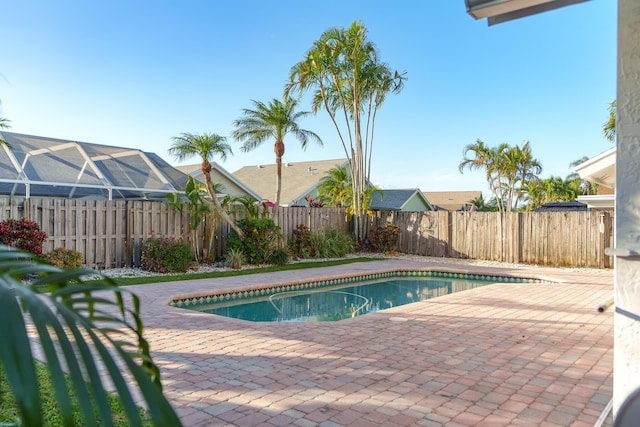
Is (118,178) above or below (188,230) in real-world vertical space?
above

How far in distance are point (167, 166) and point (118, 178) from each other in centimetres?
202

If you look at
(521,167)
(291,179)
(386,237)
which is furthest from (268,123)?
(521,167)

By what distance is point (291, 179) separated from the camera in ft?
99.2

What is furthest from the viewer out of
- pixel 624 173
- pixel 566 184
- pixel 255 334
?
pixel 566 184

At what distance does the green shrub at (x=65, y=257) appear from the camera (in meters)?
10.3

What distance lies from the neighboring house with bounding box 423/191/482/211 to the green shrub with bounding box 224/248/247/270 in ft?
129

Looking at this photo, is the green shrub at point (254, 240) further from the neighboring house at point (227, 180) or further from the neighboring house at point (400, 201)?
the neighboring house at point (400, 201)

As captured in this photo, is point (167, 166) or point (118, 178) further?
point (167, 166)

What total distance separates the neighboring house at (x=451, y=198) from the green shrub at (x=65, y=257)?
43.4 metres

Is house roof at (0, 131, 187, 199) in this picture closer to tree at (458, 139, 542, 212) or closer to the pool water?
the pool water

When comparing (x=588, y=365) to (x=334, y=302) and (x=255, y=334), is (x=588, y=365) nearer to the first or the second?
(x=255, y=334)

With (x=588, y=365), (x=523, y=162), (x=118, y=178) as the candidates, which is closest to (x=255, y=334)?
(x=588, y=365)

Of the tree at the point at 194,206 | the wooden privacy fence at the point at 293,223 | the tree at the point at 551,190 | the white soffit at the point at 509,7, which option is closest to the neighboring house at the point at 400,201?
the tree at the point at 551,190

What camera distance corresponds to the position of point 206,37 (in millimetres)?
15523
